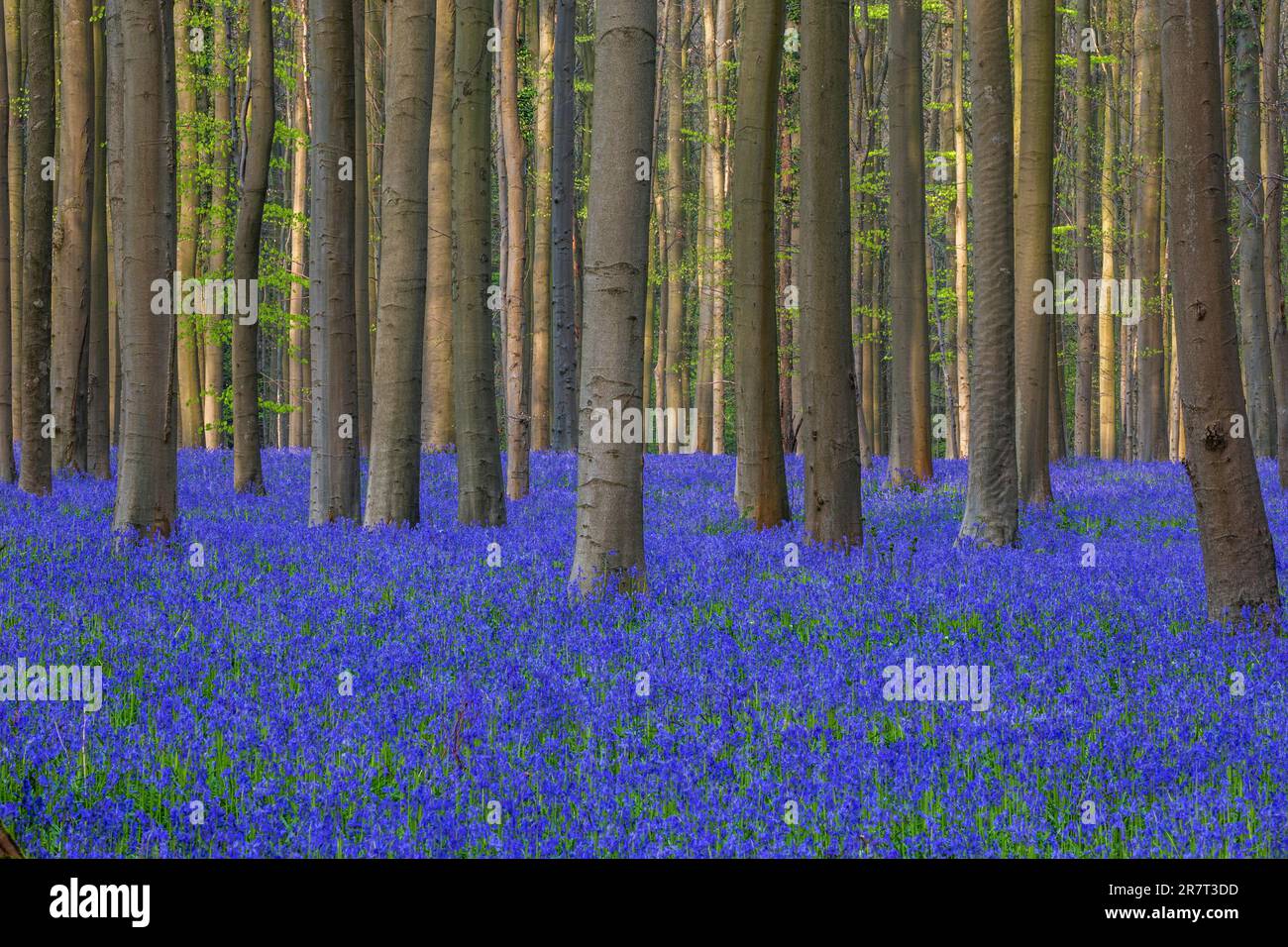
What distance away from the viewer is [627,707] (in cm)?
669

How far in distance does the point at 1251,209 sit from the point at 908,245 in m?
7.06

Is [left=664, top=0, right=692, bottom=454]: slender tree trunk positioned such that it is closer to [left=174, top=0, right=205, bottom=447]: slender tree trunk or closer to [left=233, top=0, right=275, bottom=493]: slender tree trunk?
[left=174, top=0, right=205, bottom=447]: slender tree trunk

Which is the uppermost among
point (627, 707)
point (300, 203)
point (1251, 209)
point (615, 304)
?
point (300, 203)

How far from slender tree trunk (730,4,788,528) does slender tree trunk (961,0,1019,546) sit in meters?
2.39

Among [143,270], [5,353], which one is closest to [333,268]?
[143,270]

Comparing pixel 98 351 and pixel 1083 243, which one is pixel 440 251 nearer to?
pixel 98 351

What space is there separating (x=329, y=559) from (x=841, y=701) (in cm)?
565

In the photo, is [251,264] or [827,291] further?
[251,264]

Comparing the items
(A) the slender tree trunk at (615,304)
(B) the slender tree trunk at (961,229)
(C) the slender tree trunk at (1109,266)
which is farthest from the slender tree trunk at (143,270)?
(C) the slender tree trunk at (1109,266)

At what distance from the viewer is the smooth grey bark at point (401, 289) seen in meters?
13.0

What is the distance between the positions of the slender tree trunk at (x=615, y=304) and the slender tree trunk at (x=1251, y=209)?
1285 cm

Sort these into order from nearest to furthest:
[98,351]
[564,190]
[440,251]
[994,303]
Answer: [994,303] → [98,351] → [440,251] → [564,190]

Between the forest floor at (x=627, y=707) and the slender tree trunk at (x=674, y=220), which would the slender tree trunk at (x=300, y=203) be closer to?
the slender tree trunk at (x=674, y=220)

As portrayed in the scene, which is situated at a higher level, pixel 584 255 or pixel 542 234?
pixel 542 234
